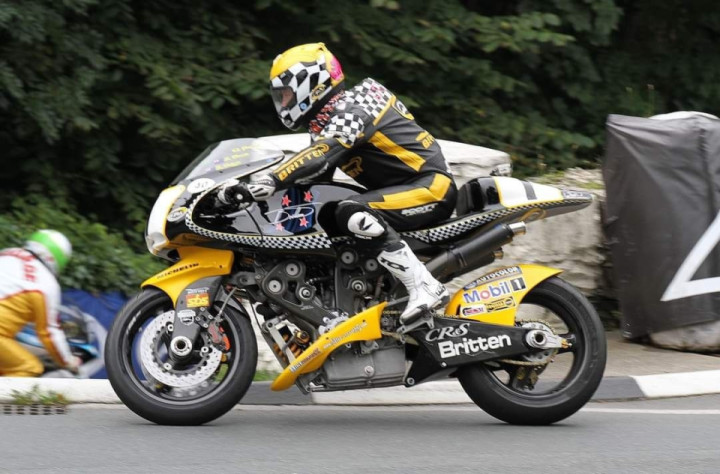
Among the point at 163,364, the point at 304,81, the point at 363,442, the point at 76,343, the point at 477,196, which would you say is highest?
the point at 304,81

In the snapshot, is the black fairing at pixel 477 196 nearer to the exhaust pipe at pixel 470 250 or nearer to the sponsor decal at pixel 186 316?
the exhaust pipe at pixel 470 250

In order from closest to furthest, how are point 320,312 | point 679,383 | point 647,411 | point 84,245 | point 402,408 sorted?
A: point 320,312 < point 647,411 < point 402,408 < point 679,383 < point 84,245

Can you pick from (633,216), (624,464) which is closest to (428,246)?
(624,464)

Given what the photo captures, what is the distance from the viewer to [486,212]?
6055 millimetres

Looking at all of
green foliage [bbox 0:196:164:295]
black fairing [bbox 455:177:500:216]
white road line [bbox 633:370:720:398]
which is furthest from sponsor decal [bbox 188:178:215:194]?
white road line [bbox 633:370:720:398]

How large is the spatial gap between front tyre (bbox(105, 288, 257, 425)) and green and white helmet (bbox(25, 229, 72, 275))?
75.9 inches

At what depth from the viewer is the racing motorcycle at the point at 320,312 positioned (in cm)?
590

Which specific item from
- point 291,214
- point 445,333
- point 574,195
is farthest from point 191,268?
point 574,195

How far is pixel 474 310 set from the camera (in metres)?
6.09

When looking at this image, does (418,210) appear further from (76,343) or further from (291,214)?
(76,343)

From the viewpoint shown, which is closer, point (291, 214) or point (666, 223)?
point (291, 214)

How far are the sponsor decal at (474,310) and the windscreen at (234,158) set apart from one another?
47.1 inches

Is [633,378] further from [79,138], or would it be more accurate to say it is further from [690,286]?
[79,138]

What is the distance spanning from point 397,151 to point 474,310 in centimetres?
89
